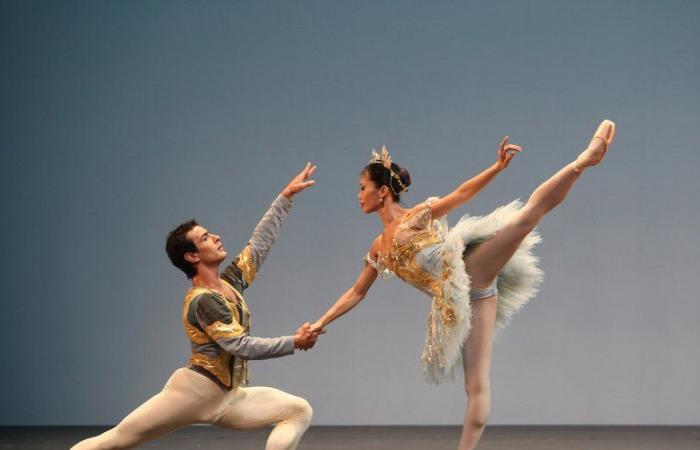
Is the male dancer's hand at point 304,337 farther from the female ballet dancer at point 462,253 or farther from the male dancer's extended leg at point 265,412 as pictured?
the female ballet dancer at point 462,253

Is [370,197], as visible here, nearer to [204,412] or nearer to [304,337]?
[304,337]

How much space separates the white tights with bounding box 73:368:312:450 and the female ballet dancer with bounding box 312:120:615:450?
42cm

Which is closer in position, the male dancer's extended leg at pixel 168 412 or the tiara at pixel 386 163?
the male dancer's extended leg at pixel 168 412

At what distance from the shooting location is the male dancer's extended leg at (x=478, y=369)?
3107 mm

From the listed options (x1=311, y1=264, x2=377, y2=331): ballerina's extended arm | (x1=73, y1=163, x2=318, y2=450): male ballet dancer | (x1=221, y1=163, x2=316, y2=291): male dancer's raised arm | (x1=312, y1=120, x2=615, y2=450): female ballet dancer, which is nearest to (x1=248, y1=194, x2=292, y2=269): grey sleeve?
(x1=221, y1=163, x2=316, y2=291): male dancer's raised arm

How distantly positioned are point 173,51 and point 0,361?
2.17 m

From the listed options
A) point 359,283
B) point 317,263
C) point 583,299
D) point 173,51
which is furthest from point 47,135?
point 583,299

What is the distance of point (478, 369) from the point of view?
3.15m

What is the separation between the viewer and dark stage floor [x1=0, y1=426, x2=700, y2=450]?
14.6ft

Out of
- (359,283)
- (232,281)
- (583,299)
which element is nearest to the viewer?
(232,281)

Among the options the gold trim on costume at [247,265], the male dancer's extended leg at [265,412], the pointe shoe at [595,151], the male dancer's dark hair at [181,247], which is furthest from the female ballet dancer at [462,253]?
the male dancer's dark hair at [181,247]

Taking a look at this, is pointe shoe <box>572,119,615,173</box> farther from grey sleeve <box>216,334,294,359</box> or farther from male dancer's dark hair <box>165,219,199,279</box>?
male dancer's dark hair <box>165,219,199,279</box>

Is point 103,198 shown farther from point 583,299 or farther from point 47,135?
point 583,299

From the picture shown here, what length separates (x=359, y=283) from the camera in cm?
342
